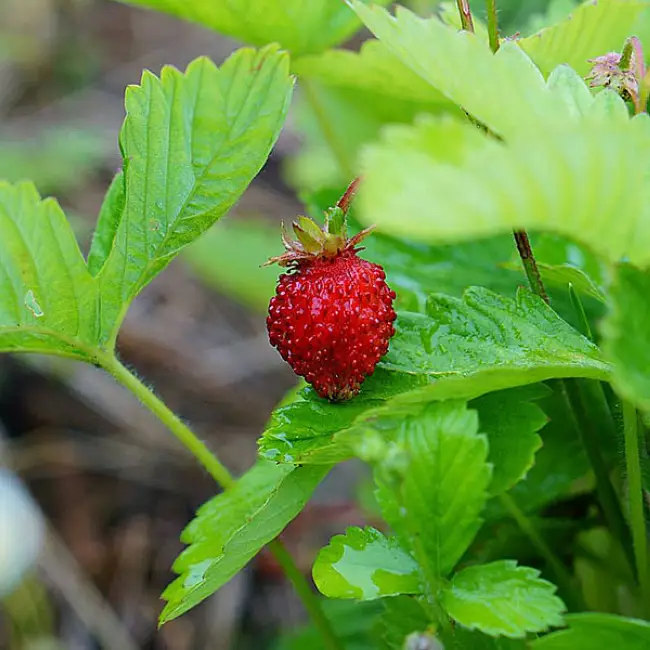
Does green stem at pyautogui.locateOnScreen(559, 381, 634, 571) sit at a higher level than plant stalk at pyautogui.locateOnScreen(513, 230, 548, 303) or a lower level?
lower

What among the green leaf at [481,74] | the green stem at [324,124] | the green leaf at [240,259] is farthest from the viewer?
the green leaf at [240,259]

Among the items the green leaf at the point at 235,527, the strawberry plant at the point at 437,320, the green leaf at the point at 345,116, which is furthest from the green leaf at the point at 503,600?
the green leaf at the point at 345,116

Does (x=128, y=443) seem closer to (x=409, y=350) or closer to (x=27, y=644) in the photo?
(x=27, y=644)

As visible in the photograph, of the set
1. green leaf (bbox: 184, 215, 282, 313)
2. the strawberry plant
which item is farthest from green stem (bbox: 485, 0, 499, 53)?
green leaf (bbox: 184, 215, 282, 313)

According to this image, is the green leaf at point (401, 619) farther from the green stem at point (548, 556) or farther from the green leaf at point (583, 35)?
the green leaf at point (583, 35)

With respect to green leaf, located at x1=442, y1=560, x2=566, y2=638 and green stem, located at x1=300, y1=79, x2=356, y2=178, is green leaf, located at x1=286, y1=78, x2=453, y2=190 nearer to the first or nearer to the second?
green stem, located at x1=300, y1=79, x2=356, y2=178

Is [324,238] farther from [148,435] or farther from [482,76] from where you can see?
[148,435]
